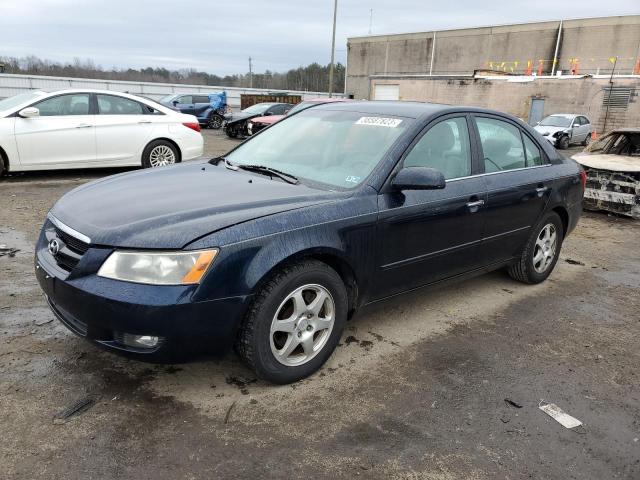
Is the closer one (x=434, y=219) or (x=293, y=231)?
(x=293, y=231)

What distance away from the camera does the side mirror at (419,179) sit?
3.19 m

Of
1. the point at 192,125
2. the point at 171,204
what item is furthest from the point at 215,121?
the point at 171,204

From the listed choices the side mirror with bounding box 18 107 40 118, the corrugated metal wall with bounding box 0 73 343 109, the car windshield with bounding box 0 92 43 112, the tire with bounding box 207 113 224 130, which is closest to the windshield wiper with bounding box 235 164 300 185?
the side mirror with bounding box 18 107 40 118

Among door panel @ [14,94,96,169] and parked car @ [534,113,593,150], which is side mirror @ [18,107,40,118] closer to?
door panel @ [14,94,96,169]

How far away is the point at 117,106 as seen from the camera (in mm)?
8883

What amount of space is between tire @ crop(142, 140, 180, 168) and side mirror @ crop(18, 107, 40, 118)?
1769 mm

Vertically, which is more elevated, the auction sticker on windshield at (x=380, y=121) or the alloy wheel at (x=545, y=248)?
the auction sticker on windshield at (x=380, y=121)

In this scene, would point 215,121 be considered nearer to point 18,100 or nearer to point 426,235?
point 18,100

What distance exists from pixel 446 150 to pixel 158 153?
266 inches

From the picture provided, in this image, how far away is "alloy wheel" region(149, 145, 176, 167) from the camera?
9.29m

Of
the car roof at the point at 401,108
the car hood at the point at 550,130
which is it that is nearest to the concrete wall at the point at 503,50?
the car hood at the point at 550,130

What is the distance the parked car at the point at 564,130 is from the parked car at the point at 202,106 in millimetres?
14103

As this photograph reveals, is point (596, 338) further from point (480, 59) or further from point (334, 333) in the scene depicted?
point (480, 59)

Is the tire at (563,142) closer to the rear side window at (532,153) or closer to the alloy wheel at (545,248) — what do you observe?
the alloy wheel at (545,248)
